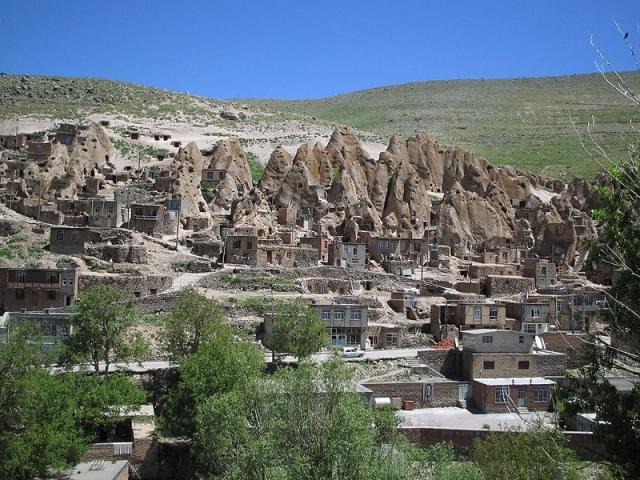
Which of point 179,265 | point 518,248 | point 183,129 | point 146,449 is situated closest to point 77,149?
point 179,265

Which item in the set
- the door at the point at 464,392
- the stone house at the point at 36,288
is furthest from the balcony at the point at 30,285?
the door at the point at 464,392

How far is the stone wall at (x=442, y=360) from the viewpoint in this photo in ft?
134

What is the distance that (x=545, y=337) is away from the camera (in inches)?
1718

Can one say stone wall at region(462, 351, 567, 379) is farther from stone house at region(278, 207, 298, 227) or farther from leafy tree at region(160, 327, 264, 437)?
stone house at region(278, 207, 298, 227)

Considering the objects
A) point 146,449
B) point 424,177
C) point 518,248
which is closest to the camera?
point 146,449

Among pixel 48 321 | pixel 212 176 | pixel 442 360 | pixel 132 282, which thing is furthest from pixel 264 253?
pixel 212 176

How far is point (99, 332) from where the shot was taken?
35875 mm

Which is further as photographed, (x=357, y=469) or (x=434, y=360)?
(x=434, y=360)

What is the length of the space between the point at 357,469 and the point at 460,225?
4697 cm

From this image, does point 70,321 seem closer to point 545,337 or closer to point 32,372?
point 32,372

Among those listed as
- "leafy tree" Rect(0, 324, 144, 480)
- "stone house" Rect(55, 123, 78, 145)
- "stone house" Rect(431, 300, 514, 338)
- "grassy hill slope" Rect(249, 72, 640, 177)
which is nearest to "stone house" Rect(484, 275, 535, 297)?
"stone house" Rect(431, 300, 514, 338)

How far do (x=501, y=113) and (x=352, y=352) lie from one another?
119812 mm

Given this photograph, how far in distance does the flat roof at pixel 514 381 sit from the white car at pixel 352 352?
18.9ft

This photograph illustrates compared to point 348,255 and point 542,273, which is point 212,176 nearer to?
point 348,255
